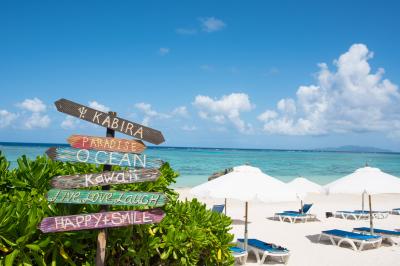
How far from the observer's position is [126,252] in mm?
4543

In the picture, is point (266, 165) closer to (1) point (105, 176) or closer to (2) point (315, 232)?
(2) point (315, 232)

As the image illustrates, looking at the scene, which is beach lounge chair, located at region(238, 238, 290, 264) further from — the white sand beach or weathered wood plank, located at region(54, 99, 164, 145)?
weathered wood plank, located at region(54, 99, 164, 145)

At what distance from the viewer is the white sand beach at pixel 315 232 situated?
10.3m

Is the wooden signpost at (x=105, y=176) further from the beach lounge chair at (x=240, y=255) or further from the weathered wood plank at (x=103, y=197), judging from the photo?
the beach lounge chair at (x=240, y=255)

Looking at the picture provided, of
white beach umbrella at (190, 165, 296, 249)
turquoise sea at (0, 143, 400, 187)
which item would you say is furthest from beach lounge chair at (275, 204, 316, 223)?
white beach umbrella at (190, 165, 296, 249)

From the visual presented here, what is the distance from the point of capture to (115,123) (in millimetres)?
4512

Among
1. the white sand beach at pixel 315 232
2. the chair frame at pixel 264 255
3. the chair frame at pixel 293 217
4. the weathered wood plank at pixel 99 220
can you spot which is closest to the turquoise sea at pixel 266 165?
the white sand beach at pixel 315 232

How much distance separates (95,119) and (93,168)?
3.42 feet

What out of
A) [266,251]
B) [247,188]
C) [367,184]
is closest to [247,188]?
[247,188]

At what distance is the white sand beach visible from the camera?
33.9ft

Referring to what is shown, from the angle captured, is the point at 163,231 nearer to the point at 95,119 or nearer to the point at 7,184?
the point at 95,119

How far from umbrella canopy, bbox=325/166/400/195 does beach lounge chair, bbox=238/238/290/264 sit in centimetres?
315

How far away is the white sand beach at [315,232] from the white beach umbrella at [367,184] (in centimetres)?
178

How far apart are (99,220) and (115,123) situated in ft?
3.72
